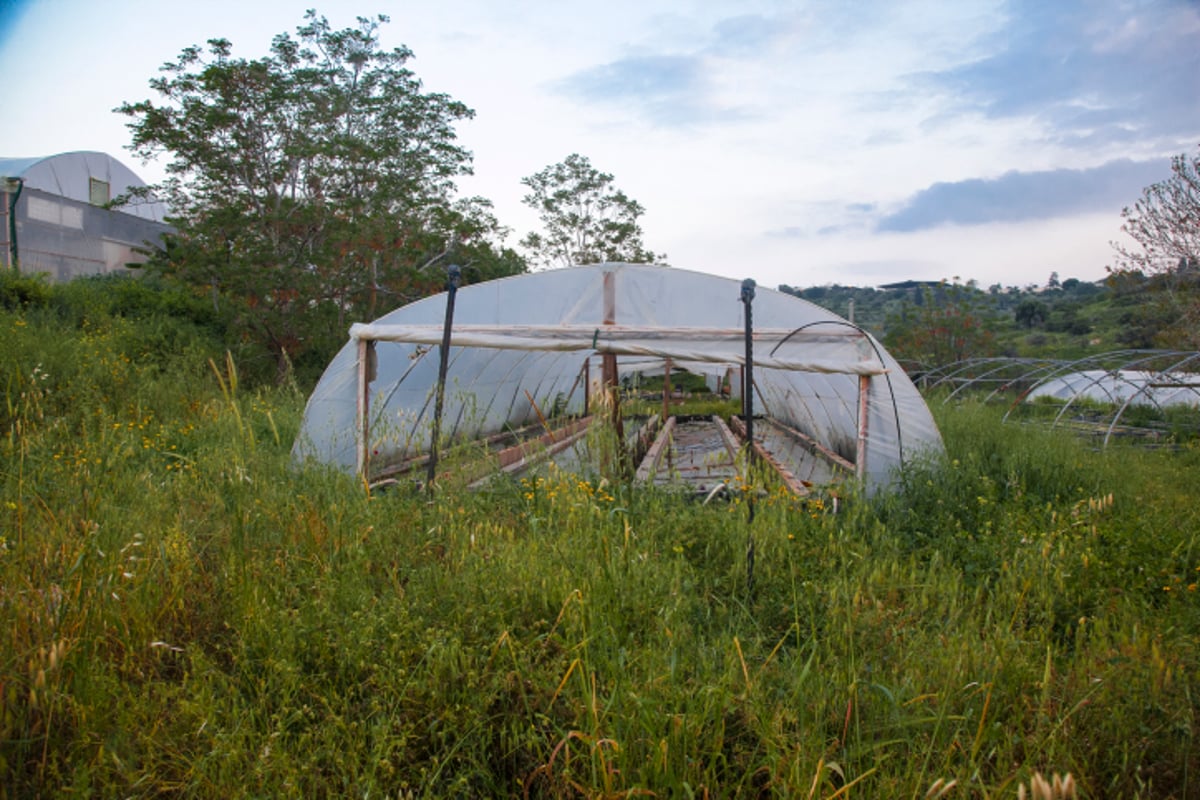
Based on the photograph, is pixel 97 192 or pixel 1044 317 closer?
pixel 97 192

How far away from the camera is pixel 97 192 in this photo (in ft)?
62.8

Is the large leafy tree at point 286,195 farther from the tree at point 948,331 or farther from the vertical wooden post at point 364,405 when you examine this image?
the tree at point 948,331

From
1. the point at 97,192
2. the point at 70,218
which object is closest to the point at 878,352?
the point at 70,218

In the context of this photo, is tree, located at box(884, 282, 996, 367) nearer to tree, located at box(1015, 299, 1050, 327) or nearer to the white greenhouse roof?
tree, located at box(1015, 299, 1050, 327)

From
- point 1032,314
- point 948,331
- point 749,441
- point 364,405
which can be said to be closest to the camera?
Answer: point 749,441

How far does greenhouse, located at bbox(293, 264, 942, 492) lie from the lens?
5656 millimetres

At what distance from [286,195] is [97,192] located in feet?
29.4

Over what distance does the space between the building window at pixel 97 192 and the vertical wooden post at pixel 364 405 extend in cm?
1696

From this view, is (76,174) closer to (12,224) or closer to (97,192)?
(97,192)

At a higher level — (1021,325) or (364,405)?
(1021,325)

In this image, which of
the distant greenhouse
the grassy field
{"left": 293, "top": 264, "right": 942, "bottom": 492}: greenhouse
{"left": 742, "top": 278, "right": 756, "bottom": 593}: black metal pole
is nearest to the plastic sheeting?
{"left": 293, "top": 264, "right": 942, "bottom": 492}: greenhouse

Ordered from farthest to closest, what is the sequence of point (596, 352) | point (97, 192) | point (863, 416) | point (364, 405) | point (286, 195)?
point (97, 192)
point (286, 195)
point (596, 352)
point (364, 405)
point (863, 416)

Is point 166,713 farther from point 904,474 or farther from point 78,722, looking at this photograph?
point 904,474

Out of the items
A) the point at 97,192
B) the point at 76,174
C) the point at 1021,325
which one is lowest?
the point at 1021,325
